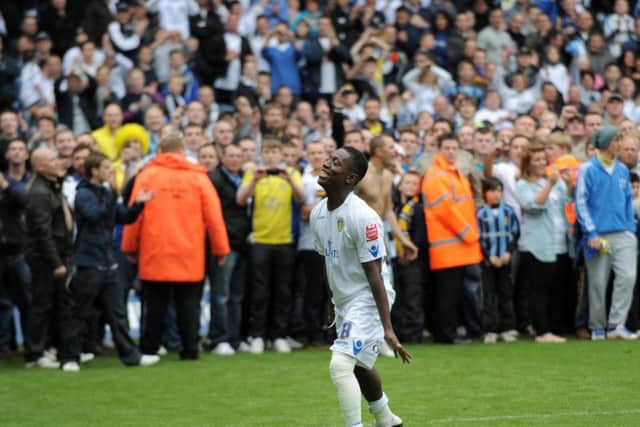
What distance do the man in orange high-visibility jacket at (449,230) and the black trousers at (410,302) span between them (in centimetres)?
22

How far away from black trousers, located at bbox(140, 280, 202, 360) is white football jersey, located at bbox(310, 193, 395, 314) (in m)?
5.45

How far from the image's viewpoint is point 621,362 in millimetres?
13234

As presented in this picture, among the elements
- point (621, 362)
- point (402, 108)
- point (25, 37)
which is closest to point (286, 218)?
point (621, 362)

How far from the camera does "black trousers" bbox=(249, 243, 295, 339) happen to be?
15477mm

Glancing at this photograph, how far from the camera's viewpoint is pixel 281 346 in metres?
15.5

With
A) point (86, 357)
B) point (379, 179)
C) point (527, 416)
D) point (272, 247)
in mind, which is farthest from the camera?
point (272, 247)

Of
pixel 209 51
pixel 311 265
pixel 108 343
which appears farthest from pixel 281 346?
pixel 209 51

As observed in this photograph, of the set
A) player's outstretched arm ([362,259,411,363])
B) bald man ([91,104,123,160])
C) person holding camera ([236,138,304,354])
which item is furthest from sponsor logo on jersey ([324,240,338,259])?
bald man ([91,104,123,160])

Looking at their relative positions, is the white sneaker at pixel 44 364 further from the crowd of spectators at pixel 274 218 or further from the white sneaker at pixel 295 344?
the white sneaker at pixel 295 344

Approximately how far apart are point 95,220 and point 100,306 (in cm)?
119

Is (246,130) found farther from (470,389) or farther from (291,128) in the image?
(470,389)

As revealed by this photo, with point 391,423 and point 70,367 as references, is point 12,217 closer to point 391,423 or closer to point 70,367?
point 70,367

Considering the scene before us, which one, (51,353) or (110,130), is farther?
(110,130)

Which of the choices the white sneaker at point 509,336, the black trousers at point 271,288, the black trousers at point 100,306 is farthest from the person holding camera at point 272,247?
the white sneaker at point 509,336
